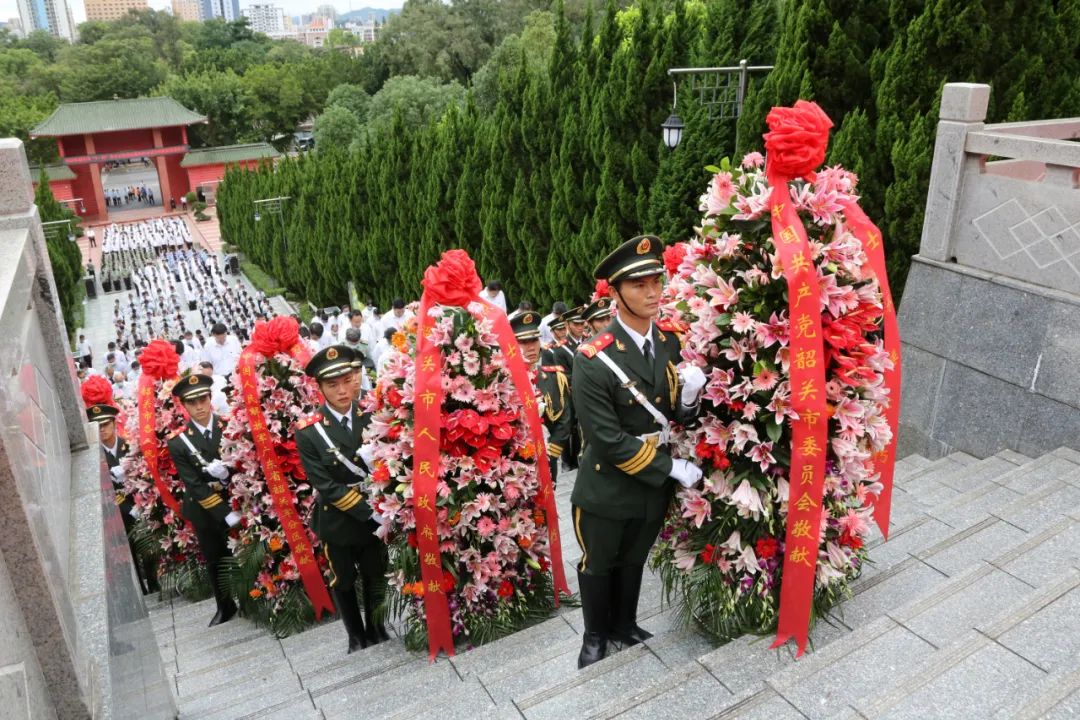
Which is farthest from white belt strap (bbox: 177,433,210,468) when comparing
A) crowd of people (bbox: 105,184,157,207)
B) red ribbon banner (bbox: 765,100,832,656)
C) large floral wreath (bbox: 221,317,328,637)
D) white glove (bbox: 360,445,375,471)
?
crowd of people (bbox: 105,184,157,207)

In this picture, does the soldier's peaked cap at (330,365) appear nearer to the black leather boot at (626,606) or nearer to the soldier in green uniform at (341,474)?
the soldier in green uniform at (341,474)

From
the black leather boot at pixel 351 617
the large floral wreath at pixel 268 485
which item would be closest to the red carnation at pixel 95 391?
the large floral wreath at pixel 268 485

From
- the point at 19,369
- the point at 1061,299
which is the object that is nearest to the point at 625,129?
the point at 1061,299

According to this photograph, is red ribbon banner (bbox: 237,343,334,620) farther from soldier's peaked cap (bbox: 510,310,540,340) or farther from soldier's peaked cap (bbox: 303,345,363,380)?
soldier's peaked cap (bbox: 510,310,540,340)

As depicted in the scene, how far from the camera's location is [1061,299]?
183 inches

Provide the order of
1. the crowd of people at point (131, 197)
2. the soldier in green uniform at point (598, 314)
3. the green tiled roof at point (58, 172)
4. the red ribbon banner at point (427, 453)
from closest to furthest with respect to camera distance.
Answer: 1. the red ribbon banner at point (427, 453)
2. the soldier in green uniform at point (598, 314)
3. the green tiled roof at point (58, 172)
4. the crowd of people at point (131, 197)

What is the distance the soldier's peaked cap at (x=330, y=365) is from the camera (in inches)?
164

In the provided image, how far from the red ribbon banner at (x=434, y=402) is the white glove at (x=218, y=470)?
1712 millimetres

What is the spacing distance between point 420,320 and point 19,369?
174cm

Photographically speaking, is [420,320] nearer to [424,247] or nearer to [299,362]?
[299,362]

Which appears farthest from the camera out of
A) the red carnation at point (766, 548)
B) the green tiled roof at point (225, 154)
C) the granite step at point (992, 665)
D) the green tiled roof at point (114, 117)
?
the green tiled roof at point (225, 154)

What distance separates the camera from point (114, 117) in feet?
131

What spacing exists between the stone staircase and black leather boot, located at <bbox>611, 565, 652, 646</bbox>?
0.14 meters

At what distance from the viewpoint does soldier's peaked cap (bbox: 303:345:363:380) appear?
418 centimetres
